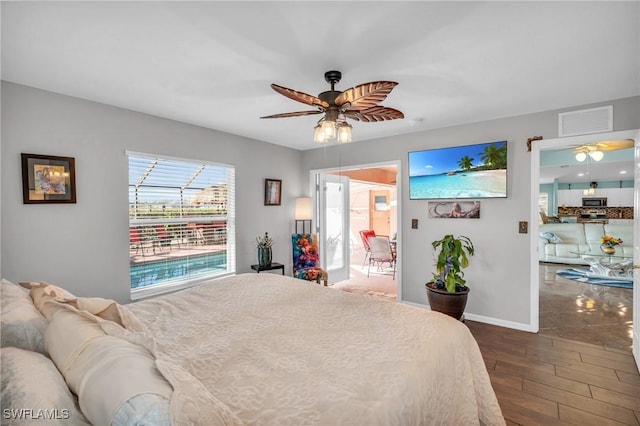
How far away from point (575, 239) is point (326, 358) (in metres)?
8.56

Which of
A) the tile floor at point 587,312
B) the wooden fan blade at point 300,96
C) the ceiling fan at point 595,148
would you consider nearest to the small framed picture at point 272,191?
the wooden fan blade at point 300,96

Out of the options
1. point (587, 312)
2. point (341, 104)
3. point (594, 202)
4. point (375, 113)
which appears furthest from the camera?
point (594, 202)

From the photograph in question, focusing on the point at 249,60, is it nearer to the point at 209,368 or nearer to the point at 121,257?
the point at 209,368

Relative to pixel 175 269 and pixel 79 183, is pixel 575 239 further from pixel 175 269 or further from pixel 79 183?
pixel 79 183

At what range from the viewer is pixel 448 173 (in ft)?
12.5

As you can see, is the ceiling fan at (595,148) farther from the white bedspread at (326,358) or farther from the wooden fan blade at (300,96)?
the wooden fan blade at (300,96)

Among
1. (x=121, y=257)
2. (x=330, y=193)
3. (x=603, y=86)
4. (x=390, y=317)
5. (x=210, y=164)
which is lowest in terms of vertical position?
(x=390, y=317)

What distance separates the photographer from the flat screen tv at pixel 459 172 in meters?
3.48

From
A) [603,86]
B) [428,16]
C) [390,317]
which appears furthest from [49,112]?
[603,86]

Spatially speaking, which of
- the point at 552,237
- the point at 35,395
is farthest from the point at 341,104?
the point at 552,237

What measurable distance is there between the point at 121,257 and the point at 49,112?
1.47 metres

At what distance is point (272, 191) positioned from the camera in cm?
464

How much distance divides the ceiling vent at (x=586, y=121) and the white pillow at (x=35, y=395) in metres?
4.23

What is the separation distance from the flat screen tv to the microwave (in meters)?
9.07
